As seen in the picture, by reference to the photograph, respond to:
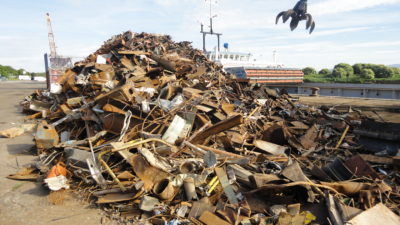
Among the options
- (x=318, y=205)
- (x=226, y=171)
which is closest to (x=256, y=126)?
(x=226, y=171)

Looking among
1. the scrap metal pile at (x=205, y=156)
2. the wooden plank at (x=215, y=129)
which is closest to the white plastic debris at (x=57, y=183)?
the scrap metal pile at (x=205, y=156)

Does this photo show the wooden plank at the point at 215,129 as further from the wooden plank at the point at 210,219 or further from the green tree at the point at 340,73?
the green tree at the point at 340,73

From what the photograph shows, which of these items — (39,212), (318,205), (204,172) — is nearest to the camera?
(318,205)

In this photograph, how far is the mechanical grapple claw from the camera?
5.83 metres

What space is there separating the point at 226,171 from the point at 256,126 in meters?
2.38

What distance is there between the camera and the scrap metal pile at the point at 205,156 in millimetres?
3150

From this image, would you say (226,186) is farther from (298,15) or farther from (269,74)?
(269,74)

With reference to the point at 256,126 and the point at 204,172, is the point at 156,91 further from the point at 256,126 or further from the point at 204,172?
the point at 204,172

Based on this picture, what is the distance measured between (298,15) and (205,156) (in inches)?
159

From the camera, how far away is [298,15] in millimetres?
5965

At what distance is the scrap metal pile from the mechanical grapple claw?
2085mm

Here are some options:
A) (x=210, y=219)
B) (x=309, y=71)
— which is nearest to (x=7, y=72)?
(x=309, y=71)

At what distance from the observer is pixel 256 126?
19.4 ft

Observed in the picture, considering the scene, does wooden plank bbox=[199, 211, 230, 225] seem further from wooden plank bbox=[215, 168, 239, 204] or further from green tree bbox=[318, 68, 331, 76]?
green tree bbox=[318, 68, 331, 76]
